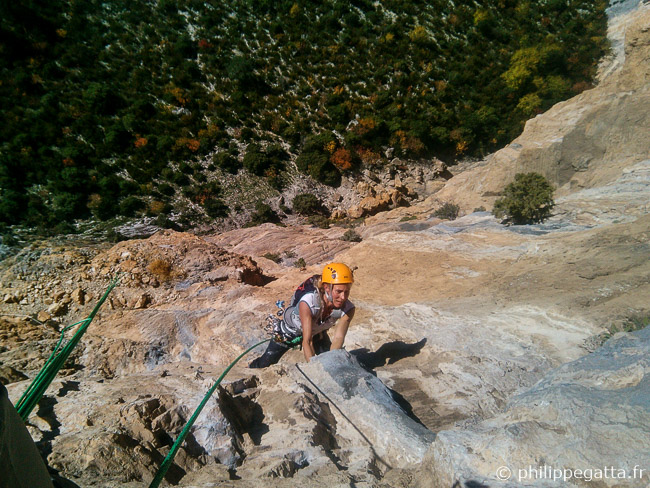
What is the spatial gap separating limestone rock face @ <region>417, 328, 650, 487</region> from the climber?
2.05 meters

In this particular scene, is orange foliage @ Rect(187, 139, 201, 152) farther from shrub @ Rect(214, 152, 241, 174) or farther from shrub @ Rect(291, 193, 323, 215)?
shrub @ Rect(291, 193, 323, 215)

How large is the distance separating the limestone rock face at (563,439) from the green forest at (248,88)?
2240 centimetres

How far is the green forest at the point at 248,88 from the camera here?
23.2 meters

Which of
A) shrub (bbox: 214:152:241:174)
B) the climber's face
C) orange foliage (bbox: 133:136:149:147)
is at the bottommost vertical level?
the climber's face

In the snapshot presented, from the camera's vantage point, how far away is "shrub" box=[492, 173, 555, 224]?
1110 cm

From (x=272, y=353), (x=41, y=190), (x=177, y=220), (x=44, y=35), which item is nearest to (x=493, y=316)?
(x=272, y=353)

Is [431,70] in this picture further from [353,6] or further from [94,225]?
[94,225]

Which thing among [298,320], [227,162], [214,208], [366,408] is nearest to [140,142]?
[227,162]

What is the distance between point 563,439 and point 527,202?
1036 centimetres

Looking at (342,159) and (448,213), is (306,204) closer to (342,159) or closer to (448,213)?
(342,159)

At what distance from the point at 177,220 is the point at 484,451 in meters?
23.4

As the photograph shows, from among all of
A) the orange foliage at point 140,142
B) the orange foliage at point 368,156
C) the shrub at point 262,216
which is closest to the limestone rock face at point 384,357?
the shrub at point 262,216

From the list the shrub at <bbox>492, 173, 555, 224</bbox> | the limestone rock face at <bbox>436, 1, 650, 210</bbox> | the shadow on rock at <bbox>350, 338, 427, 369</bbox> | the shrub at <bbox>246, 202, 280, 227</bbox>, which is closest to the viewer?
the shadow on rock at <bbox>350, 338, 427, 369</bbox>

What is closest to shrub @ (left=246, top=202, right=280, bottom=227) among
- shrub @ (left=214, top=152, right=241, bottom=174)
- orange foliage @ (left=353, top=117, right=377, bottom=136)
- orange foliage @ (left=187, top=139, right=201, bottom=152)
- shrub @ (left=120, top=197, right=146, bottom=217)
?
shrub @ (left=214, top=152, right=241, bottom=174)
